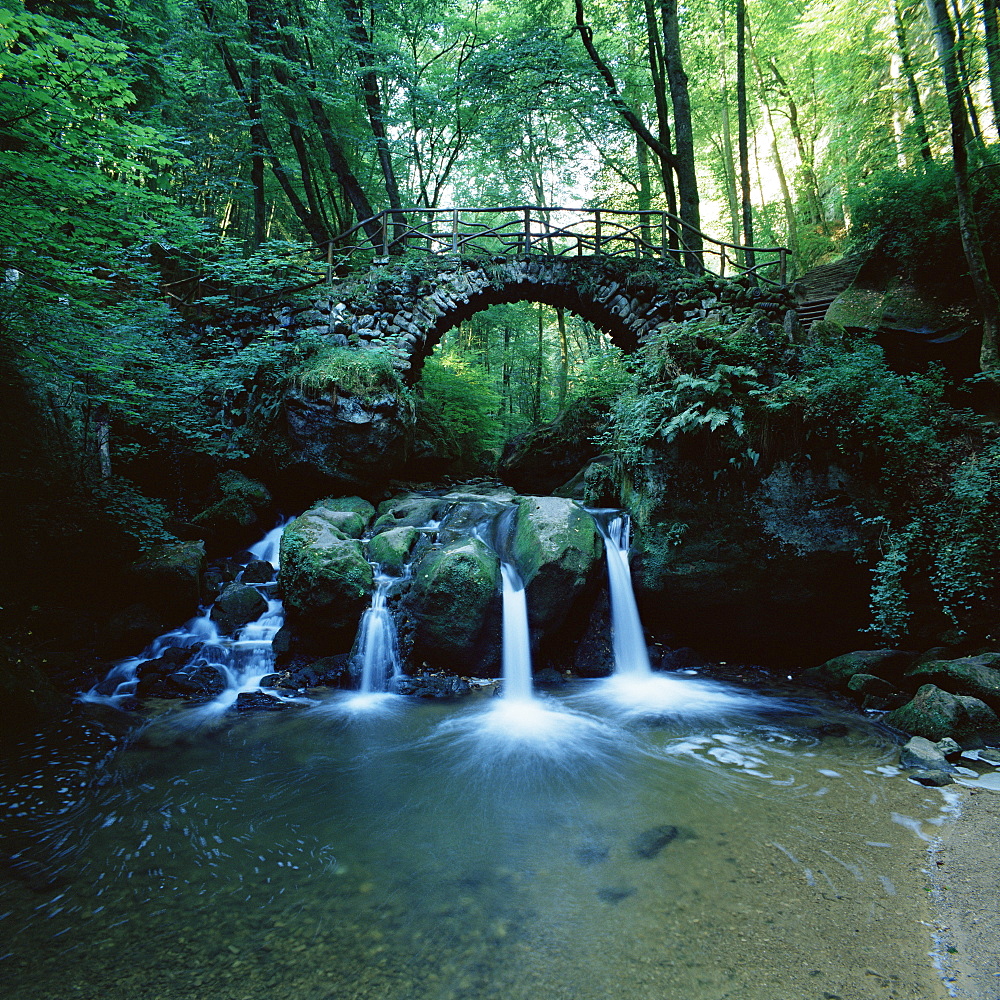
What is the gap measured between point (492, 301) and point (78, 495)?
927cm

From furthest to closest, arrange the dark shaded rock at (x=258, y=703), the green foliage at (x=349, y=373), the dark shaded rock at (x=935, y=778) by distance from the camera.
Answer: the green foliage at (x=349, y=373) → the dark shaded rock at (x=258, y=703) → the dark shaded rock at (x=935, y=778)

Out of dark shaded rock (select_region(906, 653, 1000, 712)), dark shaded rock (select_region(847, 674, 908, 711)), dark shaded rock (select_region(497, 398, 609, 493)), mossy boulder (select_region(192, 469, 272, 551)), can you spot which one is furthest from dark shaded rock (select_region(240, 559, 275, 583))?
dark shaded rock (select_region(906, 653, 1000, 712))

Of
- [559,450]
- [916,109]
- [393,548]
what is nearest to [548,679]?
[393,548]

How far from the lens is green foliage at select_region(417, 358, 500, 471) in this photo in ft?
47.9

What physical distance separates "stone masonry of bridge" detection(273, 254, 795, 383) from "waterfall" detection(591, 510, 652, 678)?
5.95 m

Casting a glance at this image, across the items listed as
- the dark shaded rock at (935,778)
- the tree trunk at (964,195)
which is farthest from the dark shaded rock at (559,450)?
the dark shaded rock at (935,778)

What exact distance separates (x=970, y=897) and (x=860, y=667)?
138 inches

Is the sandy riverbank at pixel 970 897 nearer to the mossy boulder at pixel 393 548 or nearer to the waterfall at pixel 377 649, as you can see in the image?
the waterfall at pixel 377 649

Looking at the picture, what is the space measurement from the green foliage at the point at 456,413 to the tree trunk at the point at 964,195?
35.3 ft

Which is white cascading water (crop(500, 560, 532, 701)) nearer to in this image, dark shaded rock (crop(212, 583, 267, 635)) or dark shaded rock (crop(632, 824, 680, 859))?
dark shaded rock (crop(632, 824, 680, 859))

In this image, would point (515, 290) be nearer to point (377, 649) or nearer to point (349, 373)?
point (349, 373)

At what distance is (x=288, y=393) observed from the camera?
10.2 metres

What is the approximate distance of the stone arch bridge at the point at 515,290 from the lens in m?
11.5

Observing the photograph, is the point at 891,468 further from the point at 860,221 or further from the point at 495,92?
the point at 495,92
